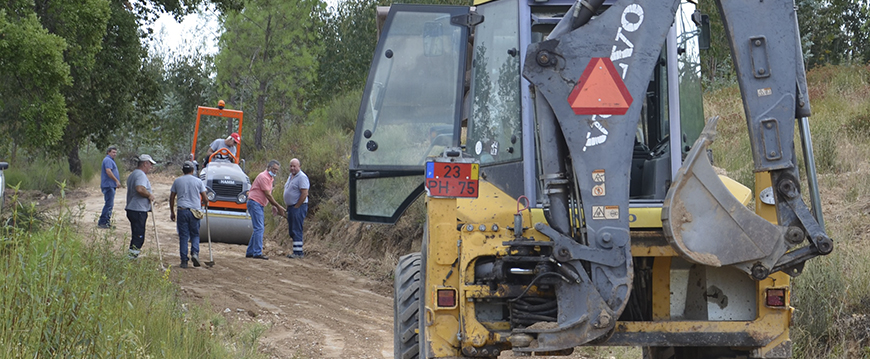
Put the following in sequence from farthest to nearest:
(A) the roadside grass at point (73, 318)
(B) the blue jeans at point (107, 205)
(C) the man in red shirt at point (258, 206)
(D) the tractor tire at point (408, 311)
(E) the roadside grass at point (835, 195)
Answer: (B) the blue jeans at point (107, 205) < (C) the man in red shirt at point (258, 206) < (E) the roadside grass at point (835, 195) < (D) the tractor tire at point (408, 311) < (A) the roadside grass at point (73, 318)

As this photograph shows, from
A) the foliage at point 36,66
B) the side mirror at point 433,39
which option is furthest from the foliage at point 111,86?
the side mirror at point 433,39

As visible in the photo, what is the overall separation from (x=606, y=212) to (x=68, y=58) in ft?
42.4

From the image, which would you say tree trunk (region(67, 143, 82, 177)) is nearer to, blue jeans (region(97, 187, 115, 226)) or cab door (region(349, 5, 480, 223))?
blue jeans (region(97, 187, 115, 226))

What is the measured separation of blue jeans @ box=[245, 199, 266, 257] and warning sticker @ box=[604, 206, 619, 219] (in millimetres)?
10724

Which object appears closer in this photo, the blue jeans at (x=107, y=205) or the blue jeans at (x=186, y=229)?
the blue jeans at (x=186, y=229)

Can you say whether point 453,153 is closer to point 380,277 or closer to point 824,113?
point 380,277

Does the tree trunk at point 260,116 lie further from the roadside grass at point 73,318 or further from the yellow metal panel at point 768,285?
the yellow metal panel at point 768,285

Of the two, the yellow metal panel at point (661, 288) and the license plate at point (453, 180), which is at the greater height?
the license plate at point (453, 180)

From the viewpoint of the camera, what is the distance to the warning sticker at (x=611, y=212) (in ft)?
13.1

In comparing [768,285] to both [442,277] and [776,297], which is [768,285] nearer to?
[776,297]

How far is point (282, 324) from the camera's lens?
28.9 ft

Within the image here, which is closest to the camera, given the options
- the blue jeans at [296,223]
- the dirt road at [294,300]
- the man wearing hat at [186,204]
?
the dirt road at [294,300]

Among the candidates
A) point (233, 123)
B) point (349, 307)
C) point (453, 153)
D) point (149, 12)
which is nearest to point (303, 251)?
point (349, 307)

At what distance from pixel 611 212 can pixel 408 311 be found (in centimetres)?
177
